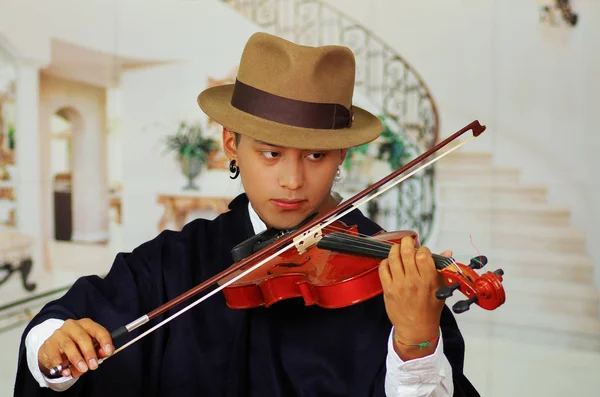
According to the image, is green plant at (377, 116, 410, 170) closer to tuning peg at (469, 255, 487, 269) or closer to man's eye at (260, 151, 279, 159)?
man's eye at (260, 151, 279, 159)

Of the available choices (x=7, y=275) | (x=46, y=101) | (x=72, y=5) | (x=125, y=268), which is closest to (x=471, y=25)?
(x=72, y=5)

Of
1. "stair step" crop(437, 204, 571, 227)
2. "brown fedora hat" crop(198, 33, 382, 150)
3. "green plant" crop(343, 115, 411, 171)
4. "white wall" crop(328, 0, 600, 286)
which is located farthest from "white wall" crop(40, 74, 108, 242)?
"brown fedora hat" crop(198, 33, 382, 150)

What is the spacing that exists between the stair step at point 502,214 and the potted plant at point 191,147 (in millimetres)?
1551

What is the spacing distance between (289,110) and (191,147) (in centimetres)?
267

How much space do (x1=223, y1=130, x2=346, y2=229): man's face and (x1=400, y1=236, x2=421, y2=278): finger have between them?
0.27 m

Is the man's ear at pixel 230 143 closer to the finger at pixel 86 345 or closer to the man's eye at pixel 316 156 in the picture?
the man's eye at pixel 316 156

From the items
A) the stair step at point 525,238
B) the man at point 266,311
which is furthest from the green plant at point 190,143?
the man at point 266,311

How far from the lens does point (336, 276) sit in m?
1.03

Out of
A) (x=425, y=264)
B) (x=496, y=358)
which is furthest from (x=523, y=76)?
(x=425, y=264)

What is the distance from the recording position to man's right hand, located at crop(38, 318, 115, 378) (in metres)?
0.85

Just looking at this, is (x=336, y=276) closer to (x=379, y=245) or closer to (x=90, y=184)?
(x=379, y=245)

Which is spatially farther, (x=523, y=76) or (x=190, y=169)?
(x=190, y=169)

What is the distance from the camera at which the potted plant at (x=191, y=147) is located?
3.60 m

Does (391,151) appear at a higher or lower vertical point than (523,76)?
lower
